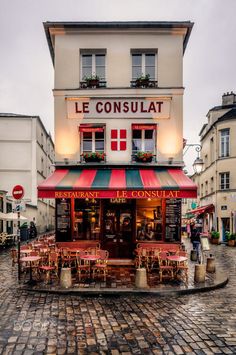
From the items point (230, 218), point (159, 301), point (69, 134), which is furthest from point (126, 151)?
point (230, 218)

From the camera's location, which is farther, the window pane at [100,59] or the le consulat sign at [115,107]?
the window pane at [100,59]

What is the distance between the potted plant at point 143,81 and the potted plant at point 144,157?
304cm

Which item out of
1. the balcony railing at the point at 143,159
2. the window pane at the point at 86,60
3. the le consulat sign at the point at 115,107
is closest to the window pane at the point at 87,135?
the le consulat sign at the point at 115,107

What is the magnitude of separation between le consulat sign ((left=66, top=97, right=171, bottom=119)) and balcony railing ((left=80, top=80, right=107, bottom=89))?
23.3 inches

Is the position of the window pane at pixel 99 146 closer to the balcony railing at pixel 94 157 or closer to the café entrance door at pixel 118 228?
the balcony railing at pixel 94 157

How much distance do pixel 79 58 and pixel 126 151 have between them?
15.3ft

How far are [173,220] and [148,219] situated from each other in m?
1.08

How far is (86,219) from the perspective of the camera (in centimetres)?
1486

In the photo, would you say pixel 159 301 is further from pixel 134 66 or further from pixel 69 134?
pixel 134 66

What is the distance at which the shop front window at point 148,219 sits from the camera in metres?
14.7

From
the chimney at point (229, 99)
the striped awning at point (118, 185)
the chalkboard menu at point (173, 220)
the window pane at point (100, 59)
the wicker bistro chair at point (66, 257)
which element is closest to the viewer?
the striped awning at point (118, 185)

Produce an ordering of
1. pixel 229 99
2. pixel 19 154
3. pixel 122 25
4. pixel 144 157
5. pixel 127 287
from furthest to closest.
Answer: pixel 19 154 → pixel 229 99 → pixel 122 25 → pixel 144 157 → pixel 127 287

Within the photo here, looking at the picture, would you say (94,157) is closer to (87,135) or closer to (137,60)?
(87,135)

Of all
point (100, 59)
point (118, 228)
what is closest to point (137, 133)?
point (100, 59)
